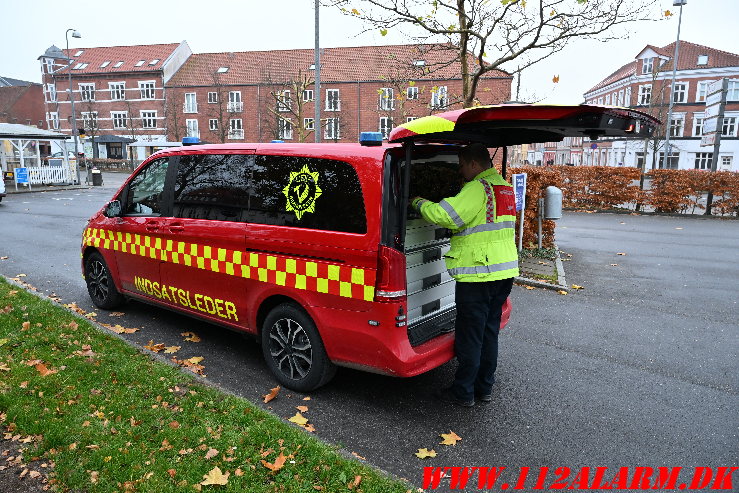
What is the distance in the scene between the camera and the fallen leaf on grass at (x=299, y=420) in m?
3.69

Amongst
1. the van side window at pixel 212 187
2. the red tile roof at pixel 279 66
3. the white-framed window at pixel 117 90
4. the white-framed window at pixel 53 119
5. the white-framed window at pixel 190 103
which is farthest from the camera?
the white-framed window at pixel 53 119

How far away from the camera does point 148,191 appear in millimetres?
5348

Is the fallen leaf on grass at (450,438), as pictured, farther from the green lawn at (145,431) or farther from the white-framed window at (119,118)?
the white-framed window at (119,118)

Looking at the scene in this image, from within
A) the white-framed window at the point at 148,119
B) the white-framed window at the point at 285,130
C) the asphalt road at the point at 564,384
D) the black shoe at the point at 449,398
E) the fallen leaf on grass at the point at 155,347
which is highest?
the white-framed window at the point at 148,119

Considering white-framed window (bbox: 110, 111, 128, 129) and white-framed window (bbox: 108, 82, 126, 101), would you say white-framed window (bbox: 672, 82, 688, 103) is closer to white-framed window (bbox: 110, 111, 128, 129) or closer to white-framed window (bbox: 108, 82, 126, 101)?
white-framed window (bbox: 108, 82, 126, 101)

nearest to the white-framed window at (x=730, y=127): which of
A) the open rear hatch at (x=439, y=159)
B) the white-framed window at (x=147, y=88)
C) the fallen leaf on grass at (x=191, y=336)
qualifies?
the open rear hatch at (x=439, y=159)

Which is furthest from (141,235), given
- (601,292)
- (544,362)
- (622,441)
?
(601,292)

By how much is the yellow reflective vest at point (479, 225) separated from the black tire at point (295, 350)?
3.97 feet

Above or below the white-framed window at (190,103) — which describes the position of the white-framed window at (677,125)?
below

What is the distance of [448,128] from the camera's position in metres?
3.28

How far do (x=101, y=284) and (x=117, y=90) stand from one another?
65.8 metres

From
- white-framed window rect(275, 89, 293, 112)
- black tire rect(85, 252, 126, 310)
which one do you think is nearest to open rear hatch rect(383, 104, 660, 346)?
black tire rect(85, 252, 126, 310)

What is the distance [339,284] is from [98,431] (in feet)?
6.09

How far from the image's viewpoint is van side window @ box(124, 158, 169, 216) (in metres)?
5.19
